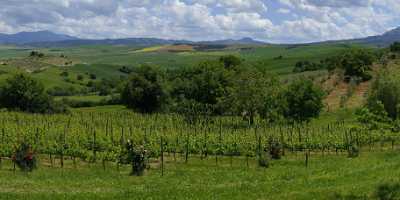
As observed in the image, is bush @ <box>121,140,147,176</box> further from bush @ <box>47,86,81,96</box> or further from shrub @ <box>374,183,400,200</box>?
bush @ <box>47,86,81,96</box>

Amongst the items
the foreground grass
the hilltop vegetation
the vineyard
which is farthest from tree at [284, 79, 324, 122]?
the foreground grass

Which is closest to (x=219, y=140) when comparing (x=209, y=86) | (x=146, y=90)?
(x=209, y=86)

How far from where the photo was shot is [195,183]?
27.5 metres

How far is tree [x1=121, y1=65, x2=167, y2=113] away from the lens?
97625 mm

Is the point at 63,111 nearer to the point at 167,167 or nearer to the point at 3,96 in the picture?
the point at 3,96

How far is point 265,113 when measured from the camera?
71.2 m

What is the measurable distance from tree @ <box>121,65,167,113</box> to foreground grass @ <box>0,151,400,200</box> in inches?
2423

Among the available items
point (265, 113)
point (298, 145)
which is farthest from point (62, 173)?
point (265, 113)

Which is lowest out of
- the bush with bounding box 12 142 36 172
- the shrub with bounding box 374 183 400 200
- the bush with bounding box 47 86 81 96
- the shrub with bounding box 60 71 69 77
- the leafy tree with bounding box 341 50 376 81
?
the bush with bounding box 47 86 81 96

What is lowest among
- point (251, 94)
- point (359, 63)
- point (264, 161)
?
point (264, 161)

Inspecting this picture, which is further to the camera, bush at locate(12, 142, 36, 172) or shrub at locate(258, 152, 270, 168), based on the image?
shrub at locate(258, 152, 270, 168)

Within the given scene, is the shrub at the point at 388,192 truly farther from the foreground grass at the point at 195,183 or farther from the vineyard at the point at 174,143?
the vineyard at the point at 174,143

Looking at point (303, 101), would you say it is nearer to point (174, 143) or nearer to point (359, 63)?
point (359, 63)

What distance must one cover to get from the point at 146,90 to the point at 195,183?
71.5m
